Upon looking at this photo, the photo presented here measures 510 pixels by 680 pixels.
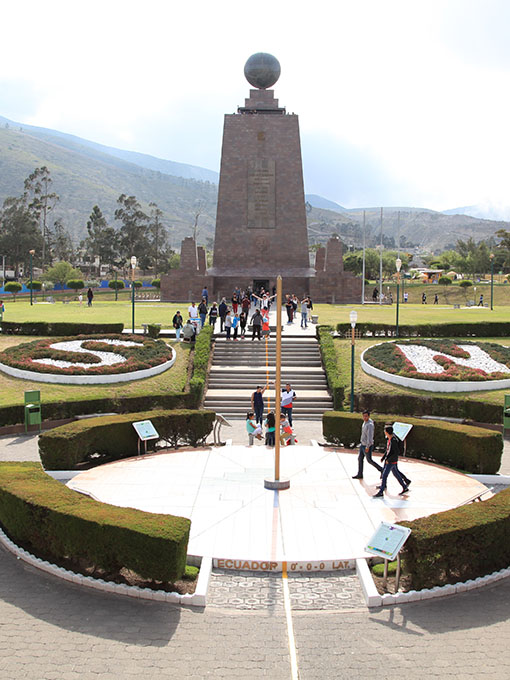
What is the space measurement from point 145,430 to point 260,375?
30.1 ft

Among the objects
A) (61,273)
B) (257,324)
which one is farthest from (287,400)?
(61,273)

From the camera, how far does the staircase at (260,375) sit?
21.5 meters

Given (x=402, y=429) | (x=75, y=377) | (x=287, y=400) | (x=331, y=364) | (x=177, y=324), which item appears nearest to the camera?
(x=402, y=429)

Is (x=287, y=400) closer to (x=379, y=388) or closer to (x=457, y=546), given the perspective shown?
(x=379, y=388)

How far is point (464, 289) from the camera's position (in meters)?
67.9

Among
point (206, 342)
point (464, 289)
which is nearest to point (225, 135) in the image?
point (206, 342)

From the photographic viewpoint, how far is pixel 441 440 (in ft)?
48.6

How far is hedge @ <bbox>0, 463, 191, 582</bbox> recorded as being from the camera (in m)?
8.64

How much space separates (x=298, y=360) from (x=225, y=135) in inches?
1129

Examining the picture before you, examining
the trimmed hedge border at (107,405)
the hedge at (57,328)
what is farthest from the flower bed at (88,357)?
the trimmed hedge border at (107,405)

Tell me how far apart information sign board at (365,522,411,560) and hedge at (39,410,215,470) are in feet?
24.8

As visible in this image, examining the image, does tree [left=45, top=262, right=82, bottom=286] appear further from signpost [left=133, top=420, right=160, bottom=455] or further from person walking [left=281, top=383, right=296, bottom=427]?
signpost [left=133, top=420, right=160, bottom=455]

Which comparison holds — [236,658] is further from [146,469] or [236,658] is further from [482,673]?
[146,469]

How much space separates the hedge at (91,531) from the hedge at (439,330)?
2016 cm
